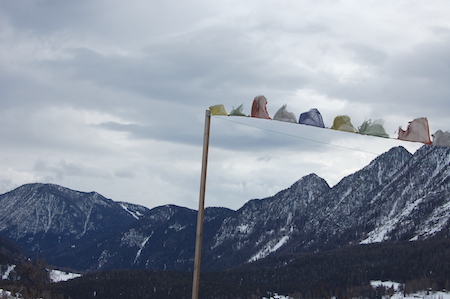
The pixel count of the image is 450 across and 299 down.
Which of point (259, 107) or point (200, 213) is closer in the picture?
point (200, 213)

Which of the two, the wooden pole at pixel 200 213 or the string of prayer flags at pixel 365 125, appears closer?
the wooden pole at pixel 200 213

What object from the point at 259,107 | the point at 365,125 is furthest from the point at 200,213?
the point at 365,125

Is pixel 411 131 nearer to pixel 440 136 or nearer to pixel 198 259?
pixel 440 136

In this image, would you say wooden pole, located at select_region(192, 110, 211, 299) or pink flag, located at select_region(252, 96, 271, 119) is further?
pink flag, located at select_region(252, 96, 271, 119)

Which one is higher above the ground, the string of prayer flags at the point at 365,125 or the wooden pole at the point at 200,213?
the string of prayer flags at the point at 365,125

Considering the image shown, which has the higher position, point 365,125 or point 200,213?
point 365,125

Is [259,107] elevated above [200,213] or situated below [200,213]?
above

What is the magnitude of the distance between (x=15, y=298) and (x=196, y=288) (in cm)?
7640

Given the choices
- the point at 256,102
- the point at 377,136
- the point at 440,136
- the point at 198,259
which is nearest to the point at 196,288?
the point at 198,259

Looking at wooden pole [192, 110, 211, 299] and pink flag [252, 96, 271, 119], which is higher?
pink flag [252, 96, 271, 119]

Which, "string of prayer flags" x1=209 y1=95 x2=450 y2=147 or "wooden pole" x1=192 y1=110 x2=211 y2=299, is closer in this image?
"wooden pole" x1=192 y1=110 x2=211 y2=299

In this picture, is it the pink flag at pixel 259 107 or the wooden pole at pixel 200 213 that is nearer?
the wooden pole at pixel 200 213

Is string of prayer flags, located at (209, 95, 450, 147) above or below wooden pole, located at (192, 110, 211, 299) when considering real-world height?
above

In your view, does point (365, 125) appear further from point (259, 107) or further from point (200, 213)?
point (200, 213)
